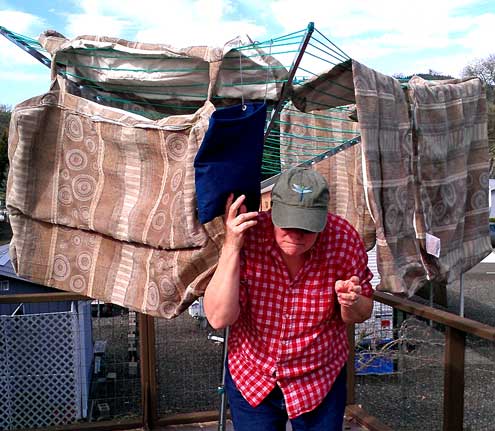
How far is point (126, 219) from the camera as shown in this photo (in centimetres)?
189

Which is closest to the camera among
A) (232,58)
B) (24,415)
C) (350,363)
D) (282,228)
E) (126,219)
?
(282,228)

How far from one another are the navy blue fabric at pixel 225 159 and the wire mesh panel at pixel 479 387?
14.7ft

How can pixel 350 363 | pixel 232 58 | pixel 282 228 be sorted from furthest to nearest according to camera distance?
pixel 350 363 → pixel 232 58 → pixel 282 228

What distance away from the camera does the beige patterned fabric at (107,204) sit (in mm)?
1814

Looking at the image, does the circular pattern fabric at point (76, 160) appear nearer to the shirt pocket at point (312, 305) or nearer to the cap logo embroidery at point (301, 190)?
the cap logo embroidery at point (301, 190)

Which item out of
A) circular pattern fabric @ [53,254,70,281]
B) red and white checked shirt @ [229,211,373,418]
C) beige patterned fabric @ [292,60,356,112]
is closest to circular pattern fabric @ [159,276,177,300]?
red and white checked shirt @ [229,211,373,418]

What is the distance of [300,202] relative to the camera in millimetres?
1599

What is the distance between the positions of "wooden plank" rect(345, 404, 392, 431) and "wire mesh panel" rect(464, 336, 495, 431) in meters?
2.15

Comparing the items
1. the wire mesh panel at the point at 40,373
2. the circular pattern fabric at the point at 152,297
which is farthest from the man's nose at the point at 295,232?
the wire mesh panel at the point at 40,373

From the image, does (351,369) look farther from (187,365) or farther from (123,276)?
(187,365)

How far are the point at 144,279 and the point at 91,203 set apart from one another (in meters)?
0.33

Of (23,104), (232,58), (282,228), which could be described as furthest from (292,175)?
(23,104)

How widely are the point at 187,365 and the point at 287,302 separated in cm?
457

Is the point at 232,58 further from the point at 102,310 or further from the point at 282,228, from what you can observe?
the point at 102,310
